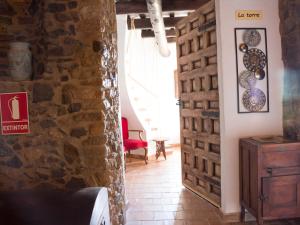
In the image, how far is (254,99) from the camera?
9.07ft

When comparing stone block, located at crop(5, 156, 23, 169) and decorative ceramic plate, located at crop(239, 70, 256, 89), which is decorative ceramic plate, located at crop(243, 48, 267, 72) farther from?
stone block, located at crop(5, 156, 23, 169)

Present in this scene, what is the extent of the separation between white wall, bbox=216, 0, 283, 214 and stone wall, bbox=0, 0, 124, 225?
4.04 feet

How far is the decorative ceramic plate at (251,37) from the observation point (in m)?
2.73

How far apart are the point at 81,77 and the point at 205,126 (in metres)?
1.63

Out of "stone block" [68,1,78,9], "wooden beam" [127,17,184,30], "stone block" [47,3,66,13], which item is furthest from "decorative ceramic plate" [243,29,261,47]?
"wooden beam" [127,17,184,30]

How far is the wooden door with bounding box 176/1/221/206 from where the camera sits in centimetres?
302

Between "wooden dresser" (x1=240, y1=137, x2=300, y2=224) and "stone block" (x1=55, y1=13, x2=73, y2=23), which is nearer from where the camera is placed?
"stone block" (x1=55, y1=13, x2=73, y2=23)

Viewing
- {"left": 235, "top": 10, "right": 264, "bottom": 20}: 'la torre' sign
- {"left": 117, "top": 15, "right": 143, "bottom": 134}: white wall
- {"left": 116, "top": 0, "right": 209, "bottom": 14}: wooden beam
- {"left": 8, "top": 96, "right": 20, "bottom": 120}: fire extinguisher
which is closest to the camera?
{"left": 8, "top": 96, "right": 20, "bottom": 120}: fire extinguisher

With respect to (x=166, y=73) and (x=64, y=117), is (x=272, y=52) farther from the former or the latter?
(x=166, y=73)

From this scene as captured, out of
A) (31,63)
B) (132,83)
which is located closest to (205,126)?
(31,63)

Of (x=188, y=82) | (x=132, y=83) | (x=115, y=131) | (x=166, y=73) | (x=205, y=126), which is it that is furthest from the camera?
(x=166, y=73)

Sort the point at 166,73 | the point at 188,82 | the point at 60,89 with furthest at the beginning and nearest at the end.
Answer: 1. the point at 166,73
2. the point at 188,82
3. the point at 60,89

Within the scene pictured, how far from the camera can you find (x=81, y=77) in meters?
2.30

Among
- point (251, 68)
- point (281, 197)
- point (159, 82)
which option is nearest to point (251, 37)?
point (251, 68)
